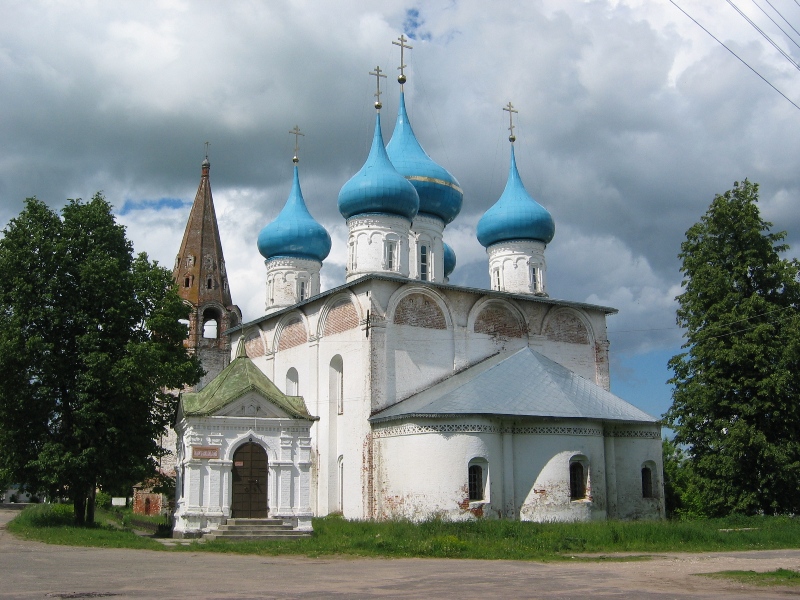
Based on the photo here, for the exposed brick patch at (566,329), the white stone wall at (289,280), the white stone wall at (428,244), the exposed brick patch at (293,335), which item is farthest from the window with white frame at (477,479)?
the white stone wall at (289,280)

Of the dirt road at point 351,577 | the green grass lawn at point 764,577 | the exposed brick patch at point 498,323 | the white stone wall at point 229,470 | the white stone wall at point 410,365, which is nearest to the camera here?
the dirt road at point 351,577

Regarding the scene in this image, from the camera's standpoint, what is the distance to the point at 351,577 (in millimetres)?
9617

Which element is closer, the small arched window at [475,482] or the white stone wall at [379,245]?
the small arched window at [475,482]

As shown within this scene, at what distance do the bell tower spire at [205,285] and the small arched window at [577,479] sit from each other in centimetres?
1482

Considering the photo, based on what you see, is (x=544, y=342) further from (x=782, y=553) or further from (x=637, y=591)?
(x=637, y=591)

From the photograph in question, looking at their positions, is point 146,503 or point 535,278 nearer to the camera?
point 535,278

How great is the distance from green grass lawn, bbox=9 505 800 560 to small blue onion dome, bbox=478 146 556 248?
1195 cm

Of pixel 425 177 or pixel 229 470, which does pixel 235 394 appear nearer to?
pixel 229 470

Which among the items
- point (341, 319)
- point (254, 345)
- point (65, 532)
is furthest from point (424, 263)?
point (65, 532)

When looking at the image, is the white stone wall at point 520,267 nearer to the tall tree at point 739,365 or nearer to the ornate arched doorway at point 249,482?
the tall tree at point 739,365

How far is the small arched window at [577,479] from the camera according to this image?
18.3 m

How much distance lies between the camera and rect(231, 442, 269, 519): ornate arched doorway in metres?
15.8

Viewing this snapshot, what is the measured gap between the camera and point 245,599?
297 inches

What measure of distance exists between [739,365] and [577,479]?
4562 millimetres
